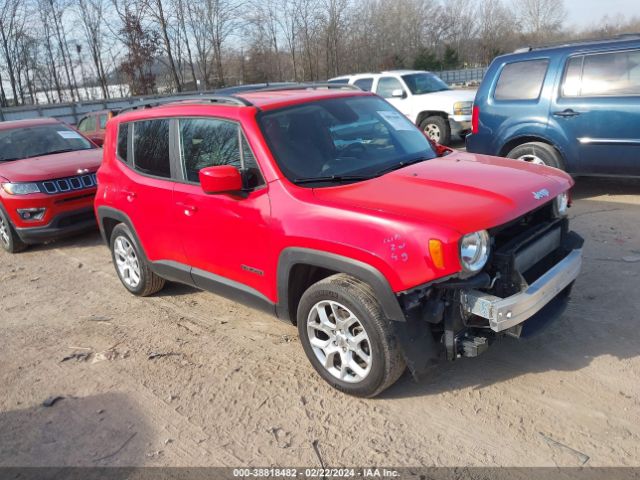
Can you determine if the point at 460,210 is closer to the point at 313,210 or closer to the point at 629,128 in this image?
the point at 313,210

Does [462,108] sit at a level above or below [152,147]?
below

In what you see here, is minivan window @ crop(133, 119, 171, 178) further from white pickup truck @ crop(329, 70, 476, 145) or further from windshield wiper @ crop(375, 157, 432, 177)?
white pickup truck @ crop(329, 70, 476, 145)

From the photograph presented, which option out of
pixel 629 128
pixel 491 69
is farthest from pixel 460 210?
pixel 491 69

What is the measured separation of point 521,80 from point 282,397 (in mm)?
5601

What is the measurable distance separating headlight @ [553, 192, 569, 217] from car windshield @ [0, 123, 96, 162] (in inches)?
282

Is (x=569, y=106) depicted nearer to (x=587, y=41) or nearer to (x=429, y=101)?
(x=587, y=41)

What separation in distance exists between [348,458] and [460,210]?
144 centimetres

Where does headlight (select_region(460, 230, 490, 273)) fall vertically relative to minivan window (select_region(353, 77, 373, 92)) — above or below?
below

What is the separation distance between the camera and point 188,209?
404cm

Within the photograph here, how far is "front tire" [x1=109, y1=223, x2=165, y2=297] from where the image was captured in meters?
5.00

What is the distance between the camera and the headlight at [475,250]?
2.78 m

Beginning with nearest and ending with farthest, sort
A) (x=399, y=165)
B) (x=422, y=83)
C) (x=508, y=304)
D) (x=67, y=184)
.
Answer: (x=508, y=304) < (x=399, y=165) < (x=67, y=184) < (x=422, y=83)

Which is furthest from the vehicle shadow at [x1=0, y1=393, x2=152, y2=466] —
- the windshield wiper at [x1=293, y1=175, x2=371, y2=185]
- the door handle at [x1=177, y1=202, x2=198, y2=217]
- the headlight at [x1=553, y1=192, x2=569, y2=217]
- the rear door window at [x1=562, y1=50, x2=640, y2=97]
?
the rear door window at [x1=562, y1=50, x2=640, y2=97]

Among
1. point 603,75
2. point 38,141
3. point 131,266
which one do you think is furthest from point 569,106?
point 38,141
